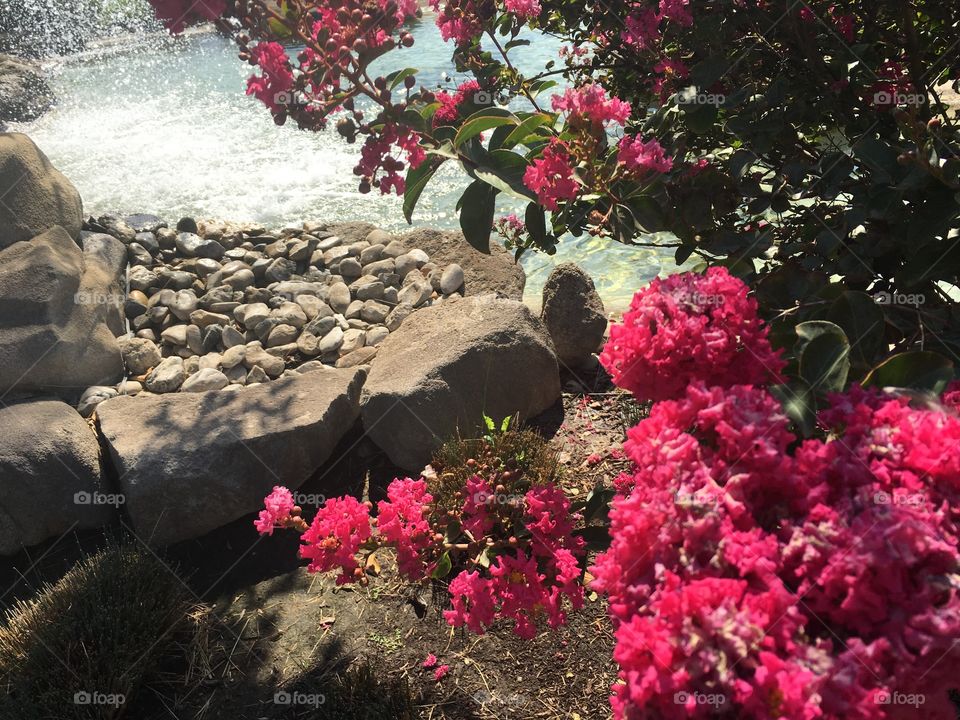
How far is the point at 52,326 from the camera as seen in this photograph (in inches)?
155

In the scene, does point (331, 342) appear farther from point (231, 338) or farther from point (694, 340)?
point (694, 340)

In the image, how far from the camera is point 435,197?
21.9 feet

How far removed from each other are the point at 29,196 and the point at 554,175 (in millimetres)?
4247

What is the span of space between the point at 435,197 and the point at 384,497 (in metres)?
4.00

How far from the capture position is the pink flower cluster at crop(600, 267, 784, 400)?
121 cm

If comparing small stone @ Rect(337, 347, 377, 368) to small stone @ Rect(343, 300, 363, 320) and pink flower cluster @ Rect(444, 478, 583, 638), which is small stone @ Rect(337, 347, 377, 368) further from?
pink flower cluster @ Rect(444, 478, 583, 638)

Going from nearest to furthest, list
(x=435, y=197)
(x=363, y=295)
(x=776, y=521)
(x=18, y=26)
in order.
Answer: (x=776, y=521), (x=363, y=295), (x=435, y=197), (x=18, y=26)

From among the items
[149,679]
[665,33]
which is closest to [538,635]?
[149,679]

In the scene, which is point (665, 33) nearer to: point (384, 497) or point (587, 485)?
point (587, 485)
